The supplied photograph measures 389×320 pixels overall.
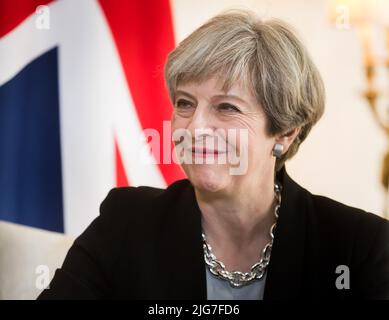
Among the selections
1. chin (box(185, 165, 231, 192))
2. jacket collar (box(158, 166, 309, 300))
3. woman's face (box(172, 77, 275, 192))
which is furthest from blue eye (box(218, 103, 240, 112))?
jacket collar (box(158, 166, 309, 300))

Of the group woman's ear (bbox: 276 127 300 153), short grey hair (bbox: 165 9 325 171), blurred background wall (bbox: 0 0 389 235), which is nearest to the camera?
short grey hair (bbox: 165 9 325 171)

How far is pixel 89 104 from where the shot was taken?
1.50m

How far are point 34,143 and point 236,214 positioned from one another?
25.2 inches

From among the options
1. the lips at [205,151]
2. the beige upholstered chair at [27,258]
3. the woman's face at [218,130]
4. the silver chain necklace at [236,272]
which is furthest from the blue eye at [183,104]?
the beige upholstered chair at [27,258]

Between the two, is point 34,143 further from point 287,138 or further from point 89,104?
point 287,138

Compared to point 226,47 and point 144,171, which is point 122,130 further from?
point 226,47

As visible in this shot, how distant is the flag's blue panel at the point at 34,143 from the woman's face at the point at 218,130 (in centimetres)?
47

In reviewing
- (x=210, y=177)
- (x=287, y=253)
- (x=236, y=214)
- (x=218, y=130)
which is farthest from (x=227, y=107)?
(x=287, y=253)

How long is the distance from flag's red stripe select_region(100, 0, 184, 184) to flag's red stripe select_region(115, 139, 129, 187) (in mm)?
108

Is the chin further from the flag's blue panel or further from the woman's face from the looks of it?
the flag's blue panel

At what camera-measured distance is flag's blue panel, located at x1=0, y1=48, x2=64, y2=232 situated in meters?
1.51

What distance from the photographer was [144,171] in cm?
151

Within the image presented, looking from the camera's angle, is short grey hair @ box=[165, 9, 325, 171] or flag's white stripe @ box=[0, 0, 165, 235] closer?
short grey hair @ box=[165, 9, 325, 171]

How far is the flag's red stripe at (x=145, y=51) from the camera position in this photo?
4.87ft
